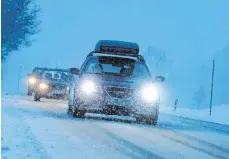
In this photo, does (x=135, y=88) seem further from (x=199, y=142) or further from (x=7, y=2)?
(x=7, y=2)

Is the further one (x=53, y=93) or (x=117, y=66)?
(x=53, y=93)

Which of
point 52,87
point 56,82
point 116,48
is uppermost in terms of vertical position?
point 116,48

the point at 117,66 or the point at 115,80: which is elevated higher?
the point at 117,66

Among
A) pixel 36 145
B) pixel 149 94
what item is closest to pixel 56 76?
pixel 149 94

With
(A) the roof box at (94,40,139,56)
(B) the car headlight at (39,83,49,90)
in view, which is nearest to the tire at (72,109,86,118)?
(A) the roof box at (94,40,139,56)

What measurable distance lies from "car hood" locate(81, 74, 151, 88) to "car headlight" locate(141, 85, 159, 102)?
0.22 metres

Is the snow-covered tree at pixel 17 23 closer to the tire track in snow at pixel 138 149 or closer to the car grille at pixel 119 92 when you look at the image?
the car grille at pixel 119 92

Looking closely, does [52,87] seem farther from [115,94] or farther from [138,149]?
[138,149]

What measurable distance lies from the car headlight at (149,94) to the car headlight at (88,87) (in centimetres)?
127

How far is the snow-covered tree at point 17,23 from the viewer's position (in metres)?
40.7

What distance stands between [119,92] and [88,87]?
0.82 metres

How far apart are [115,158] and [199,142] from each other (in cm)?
393

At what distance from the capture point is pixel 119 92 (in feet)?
49.2

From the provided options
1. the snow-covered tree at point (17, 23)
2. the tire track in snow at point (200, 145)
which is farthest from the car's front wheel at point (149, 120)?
the snow-covered tree at point (17, 23)
